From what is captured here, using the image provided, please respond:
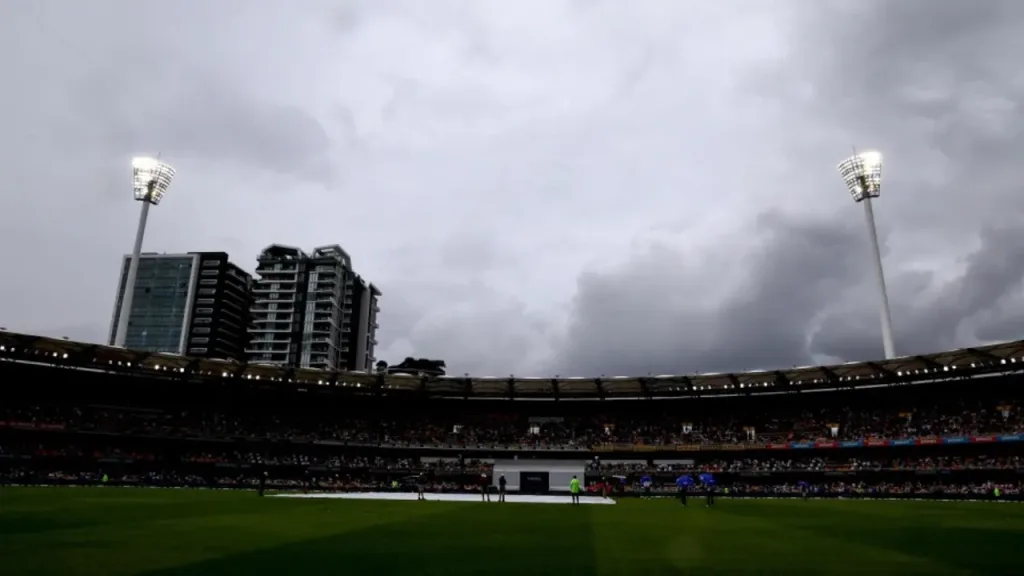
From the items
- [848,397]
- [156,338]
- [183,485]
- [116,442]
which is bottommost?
[183,485]

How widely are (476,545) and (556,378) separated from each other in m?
55.5

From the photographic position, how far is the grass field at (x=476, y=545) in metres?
10.9

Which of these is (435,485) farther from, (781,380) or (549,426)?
(781,380)

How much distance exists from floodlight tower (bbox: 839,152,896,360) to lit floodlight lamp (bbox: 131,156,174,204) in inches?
2896

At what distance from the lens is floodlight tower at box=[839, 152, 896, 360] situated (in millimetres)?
59500

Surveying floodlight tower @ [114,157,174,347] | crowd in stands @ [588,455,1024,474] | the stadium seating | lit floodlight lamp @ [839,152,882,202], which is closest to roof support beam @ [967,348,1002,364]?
the stadium seating

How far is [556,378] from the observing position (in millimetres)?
69625

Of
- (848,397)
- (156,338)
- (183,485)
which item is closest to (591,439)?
(848,397)

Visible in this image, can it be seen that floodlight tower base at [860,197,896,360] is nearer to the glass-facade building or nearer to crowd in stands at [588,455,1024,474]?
crowd in stands at [588,455,1024,474]

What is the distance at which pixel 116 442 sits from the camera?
60.6 metres

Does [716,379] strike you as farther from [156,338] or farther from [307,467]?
[156,338]

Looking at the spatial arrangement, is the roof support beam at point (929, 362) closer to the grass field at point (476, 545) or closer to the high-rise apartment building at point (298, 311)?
the grass field at point (476, 545)

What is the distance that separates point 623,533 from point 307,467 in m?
53.9

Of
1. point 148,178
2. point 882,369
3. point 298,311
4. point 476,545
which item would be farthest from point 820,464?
point 298,311
